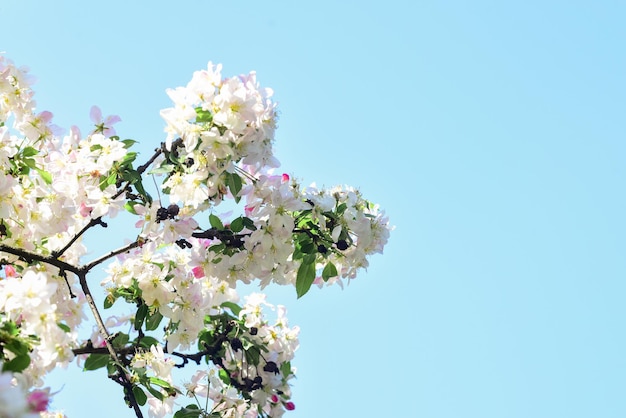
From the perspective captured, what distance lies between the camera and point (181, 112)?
98.7 inches

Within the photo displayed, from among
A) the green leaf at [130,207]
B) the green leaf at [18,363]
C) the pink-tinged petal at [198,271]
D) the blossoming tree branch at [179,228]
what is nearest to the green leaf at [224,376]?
the blossoming tree branch at [179,228]

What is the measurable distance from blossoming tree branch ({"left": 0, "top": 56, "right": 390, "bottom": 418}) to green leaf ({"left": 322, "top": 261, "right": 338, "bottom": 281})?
0.02 m

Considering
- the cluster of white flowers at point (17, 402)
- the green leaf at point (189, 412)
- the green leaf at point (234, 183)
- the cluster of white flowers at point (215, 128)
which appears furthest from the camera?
the green leaf at point (189, 412)

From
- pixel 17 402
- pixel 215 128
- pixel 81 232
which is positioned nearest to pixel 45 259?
pixel 81 232

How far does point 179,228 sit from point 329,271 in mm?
601

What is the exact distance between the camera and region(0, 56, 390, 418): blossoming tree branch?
100 inches

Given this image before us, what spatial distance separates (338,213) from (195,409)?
963 mm

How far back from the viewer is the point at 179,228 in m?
2.67

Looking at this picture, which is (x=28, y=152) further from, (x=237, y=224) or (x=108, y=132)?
Result: (x=237, y=224)

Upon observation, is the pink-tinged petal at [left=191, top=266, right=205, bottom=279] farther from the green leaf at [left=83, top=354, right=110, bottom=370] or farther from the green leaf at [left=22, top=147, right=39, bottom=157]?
the green leaf at [left=22, top=147, right=39, bottom=157]

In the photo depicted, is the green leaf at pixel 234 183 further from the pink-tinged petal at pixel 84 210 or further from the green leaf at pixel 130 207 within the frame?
the pink-tinged petal at pixel 84 210

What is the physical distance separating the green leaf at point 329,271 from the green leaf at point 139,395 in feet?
2.57

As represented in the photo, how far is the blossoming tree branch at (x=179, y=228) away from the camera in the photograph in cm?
254

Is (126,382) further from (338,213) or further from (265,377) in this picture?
(338,213)
